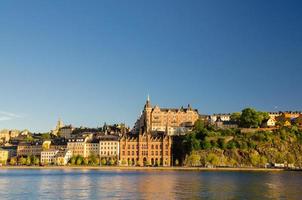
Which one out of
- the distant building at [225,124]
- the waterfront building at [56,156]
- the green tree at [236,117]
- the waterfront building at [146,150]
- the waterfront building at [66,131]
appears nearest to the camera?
the waterfront building at [146,150]

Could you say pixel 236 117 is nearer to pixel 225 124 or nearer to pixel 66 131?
pixel 225 124

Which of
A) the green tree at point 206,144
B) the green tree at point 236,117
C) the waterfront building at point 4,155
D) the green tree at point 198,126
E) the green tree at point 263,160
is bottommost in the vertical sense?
the green tree at point 263,160

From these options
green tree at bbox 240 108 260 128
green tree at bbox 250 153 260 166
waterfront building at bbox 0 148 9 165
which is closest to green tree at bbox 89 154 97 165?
waterfront building at bbox 0 148 9 165

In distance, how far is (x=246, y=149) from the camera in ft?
419

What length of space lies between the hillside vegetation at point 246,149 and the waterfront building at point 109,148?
75.0 feet

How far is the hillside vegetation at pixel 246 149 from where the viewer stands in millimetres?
126912

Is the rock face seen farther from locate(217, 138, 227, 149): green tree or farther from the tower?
the tower

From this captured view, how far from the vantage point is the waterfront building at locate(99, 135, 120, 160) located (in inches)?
5655

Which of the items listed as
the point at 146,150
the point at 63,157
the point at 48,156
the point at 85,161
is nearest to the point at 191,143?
the point at 146,150

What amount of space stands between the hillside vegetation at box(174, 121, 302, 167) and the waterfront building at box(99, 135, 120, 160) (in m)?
22.9

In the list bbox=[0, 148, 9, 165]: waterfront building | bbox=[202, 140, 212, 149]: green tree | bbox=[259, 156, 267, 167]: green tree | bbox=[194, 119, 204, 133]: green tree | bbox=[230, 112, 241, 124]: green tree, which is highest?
bbox=[230, 112, 241, 124]: green tree

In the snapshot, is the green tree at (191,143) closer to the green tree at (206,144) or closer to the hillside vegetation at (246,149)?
the hillside vegetation at (246,149)

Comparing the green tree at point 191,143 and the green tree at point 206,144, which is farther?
the green tree at point 191,143

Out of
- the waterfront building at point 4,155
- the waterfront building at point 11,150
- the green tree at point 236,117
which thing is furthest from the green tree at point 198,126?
the waterfront building at point 4,155
